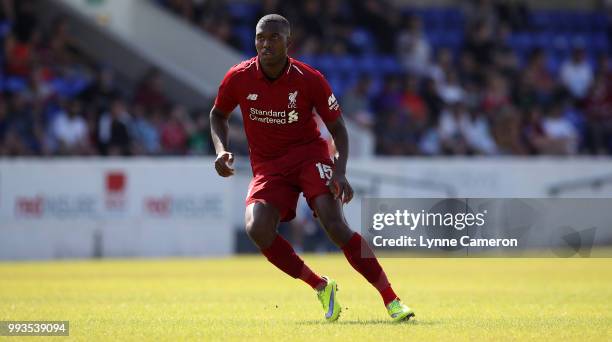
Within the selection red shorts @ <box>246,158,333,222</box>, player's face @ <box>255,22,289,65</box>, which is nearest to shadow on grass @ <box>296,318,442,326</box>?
red shorts @ <box>246,158,333,222</box>


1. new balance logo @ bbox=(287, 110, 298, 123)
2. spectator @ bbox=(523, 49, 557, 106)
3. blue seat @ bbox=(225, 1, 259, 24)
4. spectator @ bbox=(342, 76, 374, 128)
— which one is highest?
blue seat @ bbox=(225, 1, 259, 24)

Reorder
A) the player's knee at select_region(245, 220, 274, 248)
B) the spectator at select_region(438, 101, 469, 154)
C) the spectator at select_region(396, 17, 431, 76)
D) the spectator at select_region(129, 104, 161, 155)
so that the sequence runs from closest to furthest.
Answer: the player's knee at select_region(245, 220, 274, 248) < the spectator at select_region(129, 104, 161, 155) < the spectator at select_region(438, 101, 469, 154) < the spectator at select_region(396, 17, 431, 76)

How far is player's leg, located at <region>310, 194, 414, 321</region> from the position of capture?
350 inches

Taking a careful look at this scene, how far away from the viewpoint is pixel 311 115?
30.4 feet

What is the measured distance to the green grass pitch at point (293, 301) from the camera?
8.40 metres

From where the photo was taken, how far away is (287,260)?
9367 mm

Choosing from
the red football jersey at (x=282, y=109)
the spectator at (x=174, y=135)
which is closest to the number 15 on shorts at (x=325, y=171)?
the red football jersey at (x=282, y=109)

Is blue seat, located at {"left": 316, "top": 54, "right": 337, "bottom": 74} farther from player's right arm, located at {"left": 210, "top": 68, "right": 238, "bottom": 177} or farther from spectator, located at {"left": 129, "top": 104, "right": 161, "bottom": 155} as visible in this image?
player's right arm, located at {"left": 210, "top": 68, "right": 238, "bottom": 177}

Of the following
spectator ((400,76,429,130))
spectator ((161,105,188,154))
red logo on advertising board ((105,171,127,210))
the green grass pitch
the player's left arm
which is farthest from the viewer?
spectator ((400,76,429,130))

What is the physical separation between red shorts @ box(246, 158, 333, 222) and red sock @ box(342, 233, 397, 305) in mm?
437

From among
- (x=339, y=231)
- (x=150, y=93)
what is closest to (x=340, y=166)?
(x=339, y=231)

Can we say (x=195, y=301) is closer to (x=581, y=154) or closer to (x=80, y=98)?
(x=80, y=98)

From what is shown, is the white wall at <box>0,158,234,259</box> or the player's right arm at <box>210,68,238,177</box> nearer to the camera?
the player's right arm at <box>210,68,238,177</box>

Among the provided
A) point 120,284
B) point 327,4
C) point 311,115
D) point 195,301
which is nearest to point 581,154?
point 327,4
